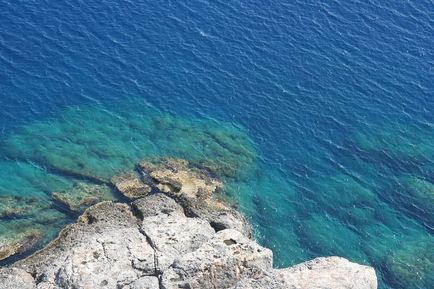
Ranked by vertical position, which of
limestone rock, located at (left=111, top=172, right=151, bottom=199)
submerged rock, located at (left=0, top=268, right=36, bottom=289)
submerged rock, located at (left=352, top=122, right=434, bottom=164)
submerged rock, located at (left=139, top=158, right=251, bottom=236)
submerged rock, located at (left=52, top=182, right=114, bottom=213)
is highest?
submerged rock, located at (left=352, top=122, right=434, bottom=164)

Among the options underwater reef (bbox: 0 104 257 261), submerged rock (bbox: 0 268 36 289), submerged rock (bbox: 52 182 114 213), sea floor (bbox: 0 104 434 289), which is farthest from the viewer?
submerged rock (bbox: 52 182 114 213)

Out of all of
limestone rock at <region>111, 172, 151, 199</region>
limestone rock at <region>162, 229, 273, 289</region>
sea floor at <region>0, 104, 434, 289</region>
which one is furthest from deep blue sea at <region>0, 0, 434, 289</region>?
limestone rock at <region>162, 229, 273, 289</region>

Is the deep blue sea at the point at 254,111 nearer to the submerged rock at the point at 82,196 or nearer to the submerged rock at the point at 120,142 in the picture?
the submerged rock at the point at 120,142

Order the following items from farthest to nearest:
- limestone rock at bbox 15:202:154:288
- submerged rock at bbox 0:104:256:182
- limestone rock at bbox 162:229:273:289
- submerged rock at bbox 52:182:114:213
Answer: submerged rock at bbox 0:104:256:182
submerged rock at bbox 52:182:114:213
limestone rock at bbox 15:202:154:288
limestone rock at bbox 162:229:273:289

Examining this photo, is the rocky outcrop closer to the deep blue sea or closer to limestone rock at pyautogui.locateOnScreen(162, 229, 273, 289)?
limestone rock at pyautogui.locateOnScreen(162, 229, 273, 289)

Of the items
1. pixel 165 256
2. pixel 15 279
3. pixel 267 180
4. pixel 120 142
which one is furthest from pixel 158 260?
pixel 120 142

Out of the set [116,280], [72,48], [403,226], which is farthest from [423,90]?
[116,280]
